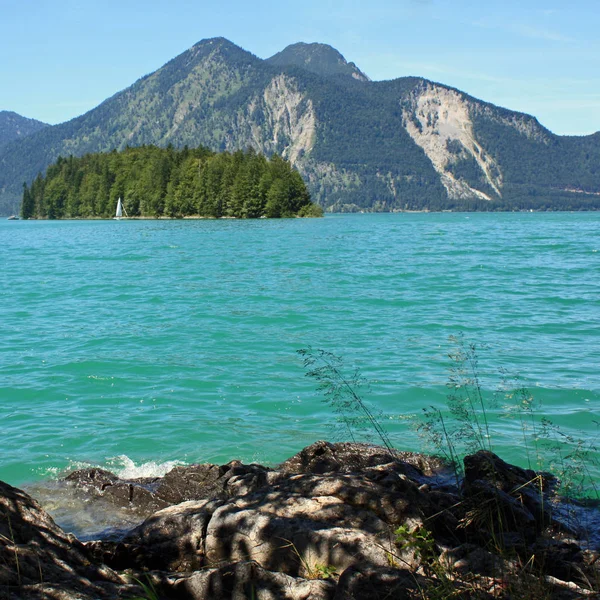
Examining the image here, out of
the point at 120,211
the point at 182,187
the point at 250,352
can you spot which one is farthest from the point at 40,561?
the point at 120,211

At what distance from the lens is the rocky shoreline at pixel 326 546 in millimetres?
4664

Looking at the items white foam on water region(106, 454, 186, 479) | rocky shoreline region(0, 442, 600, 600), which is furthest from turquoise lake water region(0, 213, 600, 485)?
rocky shoreline region(0, 442, 600, 600)

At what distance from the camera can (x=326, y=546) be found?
555 centimetres

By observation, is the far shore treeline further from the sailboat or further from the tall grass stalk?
the tall grass stalk

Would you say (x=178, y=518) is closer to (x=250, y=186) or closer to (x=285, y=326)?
(x=285, y=326)

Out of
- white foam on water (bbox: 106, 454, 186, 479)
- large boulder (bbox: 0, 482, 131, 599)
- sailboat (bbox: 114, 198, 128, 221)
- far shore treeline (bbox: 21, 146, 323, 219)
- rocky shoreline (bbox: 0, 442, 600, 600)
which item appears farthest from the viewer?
sailboat (bbox: 114, 198, 128, 221)

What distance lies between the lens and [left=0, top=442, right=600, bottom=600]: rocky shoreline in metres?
4.66

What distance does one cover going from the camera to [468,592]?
457 centimetres

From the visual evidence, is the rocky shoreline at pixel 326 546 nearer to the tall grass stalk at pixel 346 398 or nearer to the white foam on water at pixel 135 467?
the tall grass stalk at pixel 346 398

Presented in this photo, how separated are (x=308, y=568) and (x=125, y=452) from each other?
743 cm

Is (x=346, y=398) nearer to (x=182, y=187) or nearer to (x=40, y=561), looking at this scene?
(x=40, y=561)

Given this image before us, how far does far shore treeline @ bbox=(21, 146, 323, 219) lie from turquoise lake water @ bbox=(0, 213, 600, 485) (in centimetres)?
10778

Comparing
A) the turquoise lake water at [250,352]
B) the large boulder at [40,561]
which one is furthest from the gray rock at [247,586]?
the turquoise lake water at [250,352]

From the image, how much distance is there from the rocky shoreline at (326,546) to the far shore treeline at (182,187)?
142 meters
